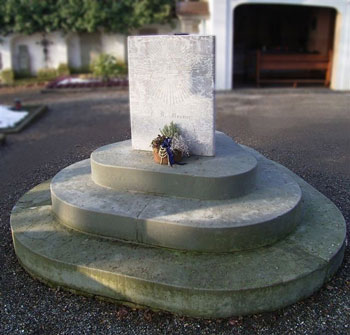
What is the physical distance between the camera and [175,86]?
15.0ft

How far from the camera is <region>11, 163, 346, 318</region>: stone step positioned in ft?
10.5

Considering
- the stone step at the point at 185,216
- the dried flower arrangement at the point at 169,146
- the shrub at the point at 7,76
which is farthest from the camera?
the shrub at the point at 7,76

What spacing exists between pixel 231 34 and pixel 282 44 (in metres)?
7.96

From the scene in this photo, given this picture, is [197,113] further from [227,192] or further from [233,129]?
[233,129]

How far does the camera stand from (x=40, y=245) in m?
3.83

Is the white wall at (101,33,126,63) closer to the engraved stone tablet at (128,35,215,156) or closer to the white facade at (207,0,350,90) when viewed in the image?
the white facade at (207,0,350,90)

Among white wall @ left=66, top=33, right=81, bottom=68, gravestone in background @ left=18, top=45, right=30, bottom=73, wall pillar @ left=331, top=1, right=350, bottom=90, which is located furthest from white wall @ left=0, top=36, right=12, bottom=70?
wall pillar @ left=331, top=1, right=350, bottom=90

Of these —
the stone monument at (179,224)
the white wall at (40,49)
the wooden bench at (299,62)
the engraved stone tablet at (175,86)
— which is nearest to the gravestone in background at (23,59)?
the white wall at (40,49)

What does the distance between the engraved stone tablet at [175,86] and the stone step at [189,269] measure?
151 cm

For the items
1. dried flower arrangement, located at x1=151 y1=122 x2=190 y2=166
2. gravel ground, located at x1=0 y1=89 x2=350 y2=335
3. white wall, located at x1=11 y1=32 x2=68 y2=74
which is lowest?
gravel ground, located at x1=0 y1=89 x2=350 y2=335

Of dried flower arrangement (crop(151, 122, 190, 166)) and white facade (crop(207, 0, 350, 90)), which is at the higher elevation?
white facade (crop(207, 0, 350, 90))

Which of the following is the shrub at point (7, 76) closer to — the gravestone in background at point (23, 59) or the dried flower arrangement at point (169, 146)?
the gravestone in background at point (23, 59)

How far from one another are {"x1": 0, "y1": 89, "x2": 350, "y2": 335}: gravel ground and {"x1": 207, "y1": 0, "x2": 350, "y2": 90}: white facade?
3.12ft

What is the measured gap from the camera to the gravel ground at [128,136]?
10.4 feet
